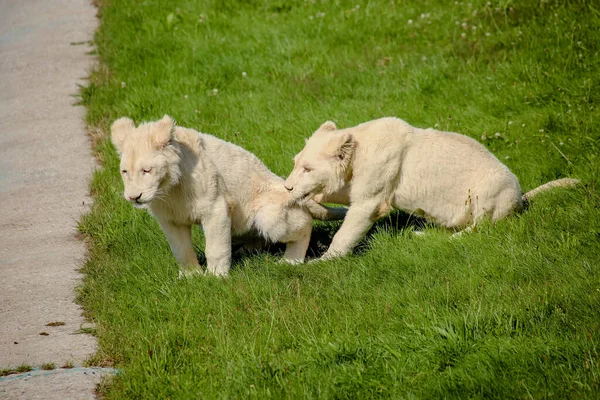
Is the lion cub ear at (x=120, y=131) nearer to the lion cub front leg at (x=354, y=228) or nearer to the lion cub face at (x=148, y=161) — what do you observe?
the lion cub face at (x=148, y=161)

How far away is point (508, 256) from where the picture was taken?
631 cm

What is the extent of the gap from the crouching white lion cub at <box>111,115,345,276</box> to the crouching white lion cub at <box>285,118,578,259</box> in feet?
1.07

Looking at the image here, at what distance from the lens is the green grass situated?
505 centimetres

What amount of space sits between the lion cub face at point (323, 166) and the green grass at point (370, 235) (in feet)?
2.27

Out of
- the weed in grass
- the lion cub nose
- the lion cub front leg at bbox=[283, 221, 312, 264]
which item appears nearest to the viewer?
the weed in grass

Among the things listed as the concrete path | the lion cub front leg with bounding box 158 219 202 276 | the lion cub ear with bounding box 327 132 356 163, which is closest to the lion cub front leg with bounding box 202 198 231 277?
the lion cub front leg with bounding box 158 219 202 276

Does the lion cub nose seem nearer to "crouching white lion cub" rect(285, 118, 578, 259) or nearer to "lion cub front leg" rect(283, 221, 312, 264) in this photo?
"crouching white lion cub" rect(285, 118, 578, 259)

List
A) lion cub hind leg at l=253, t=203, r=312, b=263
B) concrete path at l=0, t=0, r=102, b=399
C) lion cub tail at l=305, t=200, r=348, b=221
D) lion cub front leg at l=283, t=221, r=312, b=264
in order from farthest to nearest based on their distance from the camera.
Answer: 1. lion cub tail at l=305, t=200, r=348, b=221
2. lion cub front leg at l=283, t=221, r=312, b=264
3. lion cub hind leg at l=253, t=203, r=312, b=263
4. concrete path at l=0, t=0, r=102, b=399

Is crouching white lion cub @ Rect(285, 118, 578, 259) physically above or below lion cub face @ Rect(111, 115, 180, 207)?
below

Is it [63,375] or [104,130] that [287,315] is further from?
[104,130]

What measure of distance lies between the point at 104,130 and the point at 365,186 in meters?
4.80

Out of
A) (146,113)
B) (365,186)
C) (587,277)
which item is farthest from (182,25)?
(587,277)

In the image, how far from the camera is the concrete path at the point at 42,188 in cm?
589

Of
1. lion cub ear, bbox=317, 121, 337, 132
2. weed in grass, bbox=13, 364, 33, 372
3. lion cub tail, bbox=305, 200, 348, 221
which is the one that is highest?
lion cub ear, bbox=317, 121, 337, 132
